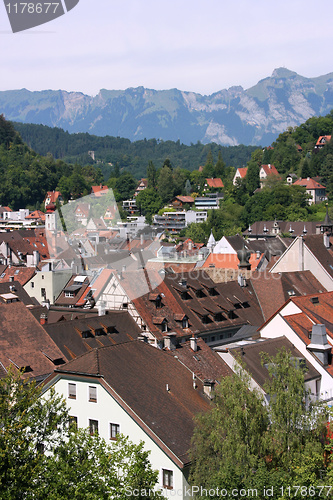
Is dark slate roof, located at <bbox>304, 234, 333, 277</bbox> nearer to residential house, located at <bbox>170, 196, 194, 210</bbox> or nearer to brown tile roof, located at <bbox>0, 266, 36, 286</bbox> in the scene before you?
brown tile roof, located at <bbox>0, 266, 36, 286</bbox>

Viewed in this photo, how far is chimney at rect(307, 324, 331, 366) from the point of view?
33.8 metres

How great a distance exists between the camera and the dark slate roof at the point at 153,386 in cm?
2488

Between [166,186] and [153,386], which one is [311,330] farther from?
[166,186]

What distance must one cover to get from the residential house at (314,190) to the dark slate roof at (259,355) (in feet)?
348

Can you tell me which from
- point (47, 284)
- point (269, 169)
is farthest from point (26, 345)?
point (269, 169)

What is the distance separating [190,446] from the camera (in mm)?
24266

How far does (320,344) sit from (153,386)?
10.4m

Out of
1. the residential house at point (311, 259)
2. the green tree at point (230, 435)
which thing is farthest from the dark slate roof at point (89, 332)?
the residential house at point (311, 259)

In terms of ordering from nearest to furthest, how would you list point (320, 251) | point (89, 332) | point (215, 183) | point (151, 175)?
point (89, 332), point (320, 251), point (215, 183), point (151, 175)

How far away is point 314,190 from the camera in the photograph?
452 feet

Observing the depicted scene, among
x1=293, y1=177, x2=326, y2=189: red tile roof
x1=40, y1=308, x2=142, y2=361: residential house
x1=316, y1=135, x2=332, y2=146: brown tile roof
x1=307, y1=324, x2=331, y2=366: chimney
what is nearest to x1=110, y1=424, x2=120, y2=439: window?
x1=40, y1=308, x2=142, y2=361: residential house

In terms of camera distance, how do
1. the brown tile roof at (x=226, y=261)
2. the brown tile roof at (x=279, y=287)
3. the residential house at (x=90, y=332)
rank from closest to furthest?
the residential house at (x=90, y=332)
the brown tile roof at (x=279, y=287)
the brown tile roof at (x=226, y=261)

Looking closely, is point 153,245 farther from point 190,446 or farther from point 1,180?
point 1,180

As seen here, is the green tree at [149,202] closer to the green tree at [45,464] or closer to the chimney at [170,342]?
the chimney at [170,342]
